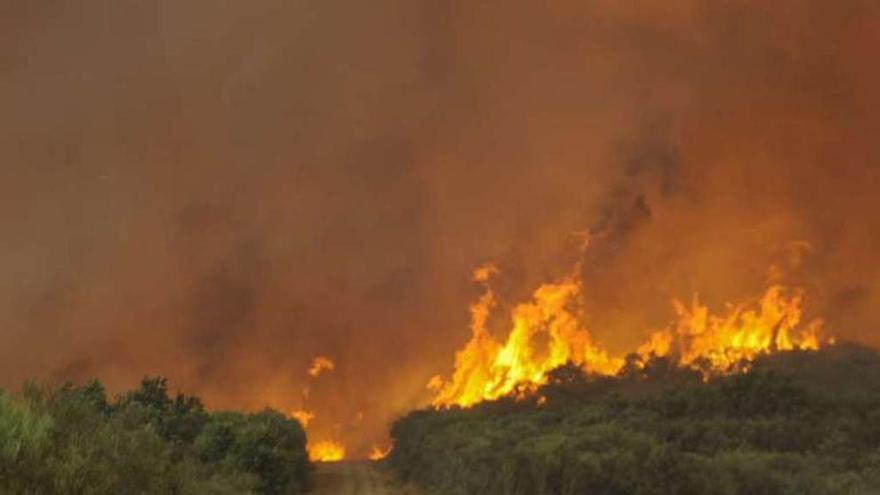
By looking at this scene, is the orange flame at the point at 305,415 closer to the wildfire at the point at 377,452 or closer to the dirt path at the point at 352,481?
the wildfire at the point at 377,452

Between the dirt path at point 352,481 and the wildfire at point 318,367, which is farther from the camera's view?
the wildfire at point 318,367

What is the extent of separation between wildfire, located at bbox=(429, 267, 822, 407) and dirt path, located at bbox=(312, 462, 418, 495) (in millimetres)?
9082

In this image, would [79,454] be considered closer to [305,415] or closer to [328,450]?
[305,415]

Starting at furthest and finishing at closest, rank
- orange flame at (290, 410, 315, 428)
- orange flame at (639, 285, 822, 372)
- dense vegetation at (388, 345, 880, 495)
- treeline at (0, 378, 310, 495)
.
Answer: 1. orange flame at (290, 410, 315, 428)
2. orange flame at (639, 285, 822, 372)
3. dense vegetation at (388, 345, 880, 495)
4. treeline at (0, 378, 310, 495)

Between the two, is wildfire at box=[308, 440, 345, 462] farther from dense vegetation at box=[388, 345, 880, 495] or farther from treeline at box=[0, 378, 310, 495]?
Result: treeline at box=[0, 378, 310, 495]

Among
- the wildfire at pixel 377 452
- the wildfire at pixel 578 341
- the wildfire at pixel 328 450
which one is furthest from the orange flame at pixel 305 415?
the wildfire at pixel 578 341

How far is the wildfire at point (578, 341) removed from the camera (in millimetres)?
52500

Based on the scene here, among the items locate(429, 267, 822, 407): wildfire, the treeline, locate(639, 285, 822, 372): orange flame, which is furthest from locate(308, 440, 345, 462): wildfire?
the treeline

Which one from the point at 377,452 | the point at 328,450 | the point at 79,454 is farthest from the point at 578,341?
the point at 79,454

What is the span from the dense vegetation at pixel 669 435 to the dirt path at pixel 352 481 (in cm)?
159

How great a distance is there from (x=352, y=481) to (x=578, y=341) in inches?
757

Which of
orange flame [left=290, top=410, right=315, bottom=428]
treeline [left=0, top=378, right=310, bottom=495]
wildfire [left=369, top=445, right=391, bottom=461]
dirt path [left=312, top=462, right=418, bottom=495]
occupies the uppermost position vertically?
orange flame [left=290, top=410, right=315, bottom=428]

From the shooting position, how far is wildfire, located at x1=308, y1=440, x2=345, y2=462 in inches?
2215

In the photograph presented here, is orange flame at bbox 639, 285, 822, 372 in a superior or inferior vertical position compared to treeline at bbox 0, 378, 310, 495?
superior
